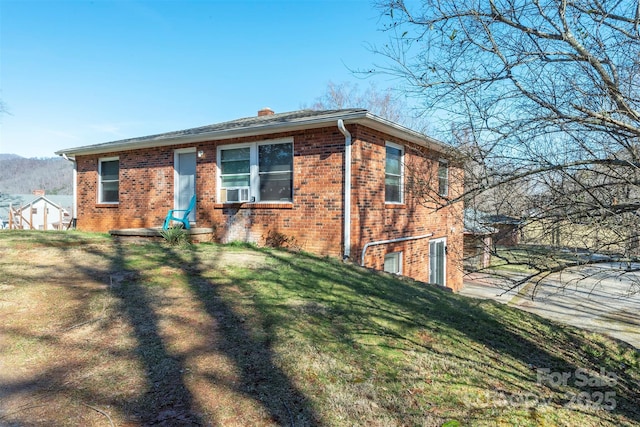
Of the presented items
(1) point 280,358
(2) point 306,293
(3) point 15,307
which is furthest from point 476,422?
(3) point 15,307

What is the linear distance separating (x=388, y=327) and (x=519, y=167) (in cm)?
238

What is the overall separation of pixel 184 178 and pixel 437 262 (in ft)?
27.6

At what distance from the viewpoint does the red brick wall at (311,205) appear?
8.48 metres

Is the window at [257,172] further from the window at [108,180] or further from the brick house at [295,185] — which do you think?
the window at [108,180]

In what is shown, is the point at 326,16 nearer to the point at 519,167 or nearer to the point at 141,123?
the point at 519,167

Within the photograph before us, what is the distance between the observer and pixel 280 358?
11.1 ft

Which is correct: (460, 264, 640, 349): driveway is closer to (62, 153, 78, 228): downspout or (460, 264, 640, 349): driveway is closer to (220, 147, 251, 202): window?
(220, 147, 251, 202): window

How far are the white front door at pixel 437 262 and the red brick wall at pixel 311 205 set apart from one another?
441 mm

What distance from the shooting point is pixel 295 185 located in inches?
356

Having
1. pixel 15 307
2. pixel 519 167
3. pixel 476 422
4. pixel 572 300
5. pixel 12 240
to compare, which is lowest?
pixel 572 300

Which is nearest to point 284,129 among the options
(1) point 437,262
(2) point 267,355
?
(2) point 267,355

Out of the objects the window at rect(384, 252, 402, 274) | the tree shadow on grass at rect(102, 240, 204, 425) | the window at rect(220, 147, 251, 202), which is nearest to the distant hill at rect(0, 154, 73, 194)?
the window at rect(220, 147, 251, 202)

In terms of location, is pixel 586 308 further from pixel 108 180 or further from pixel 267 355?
pixel 108 180

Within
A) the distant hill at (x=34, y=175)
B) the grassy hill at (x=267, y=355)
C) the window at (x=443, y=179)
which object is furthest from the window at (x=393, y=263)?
the distant hill at (x=34, y=175)
